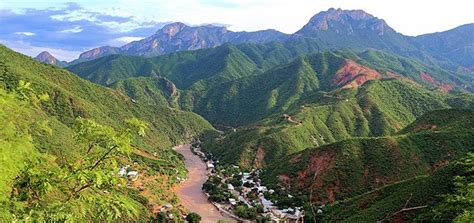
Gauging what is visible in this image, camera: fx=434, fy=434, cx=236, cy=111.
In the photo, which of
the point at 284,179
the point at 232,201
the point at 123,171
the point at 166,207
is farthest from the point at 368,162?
the point at 123,171

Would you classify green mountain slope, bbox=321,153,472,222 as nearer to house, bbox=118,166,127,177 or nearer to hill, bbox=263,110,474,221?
hill, bbox=263,110,474,221

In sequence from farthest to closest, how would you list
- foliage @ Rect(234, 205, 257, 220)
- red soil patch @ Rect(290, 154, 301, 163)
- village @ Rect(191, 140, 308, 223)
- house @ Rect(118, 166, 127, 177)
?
red soil patch @ Rect(290, 154, 301, 163), house @ Rect(118, 166, 127, 177), village @ Rect(191, 140, 308, 223), foliage @ Rect(234, 205, 257, 220)

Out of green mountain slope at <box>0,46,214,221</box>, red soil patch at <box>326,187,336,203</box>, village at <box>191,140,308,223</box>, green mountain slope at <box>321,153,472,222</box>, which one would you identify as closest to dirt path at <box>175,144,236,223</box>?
village at <box>191,140,308,223</box>

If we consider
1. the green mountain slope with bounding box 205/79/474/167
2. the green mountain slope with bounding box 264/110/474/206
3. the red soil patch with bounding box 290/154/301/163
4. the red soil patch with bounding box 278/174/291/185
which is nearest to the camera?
the green mountain slope with bounding box 264/110/474/206

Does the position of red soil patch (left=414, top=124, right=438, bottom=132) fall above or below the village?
above

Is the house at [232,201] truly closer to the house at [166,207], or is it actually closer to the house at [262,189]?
the house at [262,189]

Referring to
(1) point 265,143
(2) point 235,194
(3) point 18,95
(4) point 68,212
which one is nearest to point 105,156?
(4) point 68,212

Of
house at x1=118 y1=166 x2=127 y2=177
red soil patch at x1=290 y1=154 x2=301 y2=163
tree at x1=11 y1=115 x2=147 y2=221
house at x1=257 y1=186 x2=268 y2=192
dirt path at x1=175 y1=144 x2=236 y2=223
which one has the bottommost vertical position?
dirt path at x1=175 y1=144 x2=236 y2=223

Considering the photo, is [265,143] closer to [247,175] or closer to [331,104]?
[247,175]
